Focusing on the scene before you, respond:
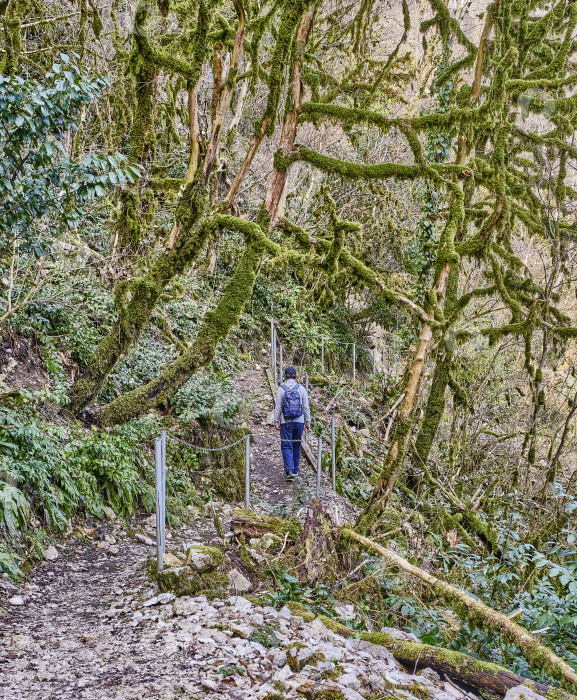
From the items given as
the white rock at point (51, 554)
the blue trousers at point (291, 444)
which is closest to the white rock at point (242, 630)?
the white rock at point (51, 554)

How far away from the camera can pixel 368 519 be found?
311 inches

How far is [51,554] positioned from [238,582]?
7.53ft

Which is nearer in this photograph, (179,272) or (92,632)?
(92,632)

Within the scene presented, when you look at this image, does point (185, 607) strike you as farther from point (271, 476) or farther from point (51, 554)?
point (271, 476)

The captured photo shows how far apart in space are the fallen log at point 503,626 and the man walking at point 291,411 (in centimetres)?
336

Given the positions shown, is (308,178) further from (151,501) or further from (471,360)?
(151,501)

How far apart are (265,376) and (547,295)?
8.13 metres

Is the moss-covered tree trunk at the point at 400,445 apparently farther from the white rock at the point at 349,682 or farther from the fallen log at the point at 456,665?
the white rock at the point at 349,682

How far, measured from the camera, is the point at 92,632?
15.4 feet

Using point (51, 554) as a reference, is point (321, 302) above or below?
above

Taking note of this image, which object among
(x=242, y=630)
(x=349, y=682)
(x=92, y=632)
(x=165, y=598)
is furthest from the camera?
(x=165, y=598)

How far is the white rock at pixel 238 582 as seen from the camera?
545 centimetres

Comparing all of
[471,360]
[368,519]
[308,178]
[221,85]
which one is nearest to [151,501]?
[368,519]

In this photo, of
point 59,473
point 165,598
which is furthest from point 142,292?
point 165,598
